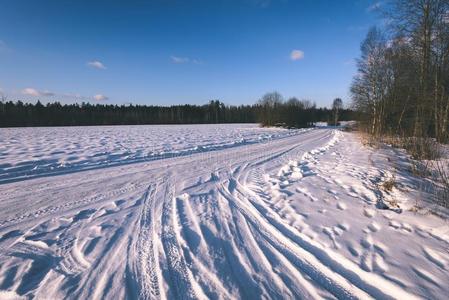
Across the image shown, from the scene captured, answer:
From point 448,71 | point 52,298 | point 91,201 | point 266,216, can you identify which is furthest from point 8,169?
point 448,71

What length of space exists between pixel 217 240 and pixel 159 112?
9361cm

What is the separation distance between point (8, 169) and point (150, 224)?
Answer: 6.59m

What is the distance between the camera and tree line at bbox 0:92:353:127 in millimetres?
52906

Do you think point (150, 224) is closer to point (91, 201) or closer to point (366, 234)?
point (91, 201)

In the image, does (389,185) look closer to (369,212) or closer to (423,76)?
(369,212)

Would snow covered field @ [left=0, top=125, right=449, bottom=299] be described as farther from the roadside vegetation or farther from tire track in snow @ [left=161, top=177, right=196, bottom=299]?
the roadside vegetation

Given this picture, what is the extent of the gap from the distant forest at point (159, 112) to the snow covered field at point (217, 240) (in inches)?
1267

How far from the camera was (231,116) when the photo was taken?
91.1 m

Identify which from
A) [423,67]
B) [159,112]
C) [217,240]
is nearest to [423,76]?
[423,67]

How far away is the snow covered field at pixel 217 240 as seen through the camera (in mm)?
2324

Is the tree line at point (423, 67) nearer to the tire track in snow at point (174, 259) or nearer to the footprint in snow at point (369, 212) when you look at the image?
the footprint in snow at point (369, 212)

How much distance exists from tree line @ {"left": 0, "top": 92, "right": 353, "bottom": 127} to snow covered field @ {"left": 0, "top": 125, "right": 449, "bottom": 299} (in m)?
32.8

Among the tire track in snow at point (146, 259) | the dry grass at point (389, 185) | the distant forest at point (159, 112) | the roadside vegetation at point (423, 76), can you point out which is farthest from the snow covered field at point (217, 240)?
the distant forest at point (159, 112)

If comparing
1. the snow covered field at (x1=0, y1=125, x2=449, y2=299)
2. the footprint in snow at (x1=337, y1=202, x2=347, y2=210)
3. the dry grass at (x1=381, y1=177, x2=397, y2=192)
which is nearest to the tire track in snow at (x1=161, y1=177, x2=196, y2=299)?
the snow covered field at (x1=0, y1=125, x2=449, y2=299)
